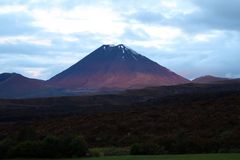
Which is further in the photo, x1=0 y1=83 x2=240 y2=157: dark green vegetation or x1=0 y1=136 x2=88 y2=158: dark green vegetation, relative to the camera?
x1=0 y1=83 x2=240 y2=157: dark green vegetation

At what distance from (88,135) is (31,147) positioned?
17483 millimetres

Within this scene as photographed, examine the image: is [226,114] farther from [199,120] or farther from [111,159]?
[111,159]

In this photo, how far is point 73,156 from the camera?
26.7m

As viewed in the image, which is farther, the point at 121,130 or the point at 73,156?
the point at 121,130

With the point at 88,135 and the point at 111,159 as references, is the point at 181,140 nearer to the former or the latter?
the point at 111,159

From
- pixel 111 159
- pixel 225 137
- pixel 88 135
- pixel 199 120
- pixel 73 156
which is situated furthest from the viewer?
pixel 199 120

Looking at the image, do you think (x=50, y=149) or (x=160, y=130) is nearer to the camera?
(x=50, y=149)

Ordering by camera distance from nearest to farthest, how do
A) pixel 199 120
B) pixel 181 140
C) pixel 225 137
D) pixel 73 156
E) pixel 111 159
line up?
→ pixel 111 159, pixel 73 156, pixel 181 140, pixel 225 137, pixel 199 120

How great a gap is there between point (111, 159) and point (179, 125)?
2284 centimetres

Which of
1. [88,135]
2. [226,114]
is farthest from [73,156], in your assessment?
[226,114]

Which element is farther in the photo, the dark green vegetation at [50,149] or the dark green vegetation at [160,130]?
the dark green vegetation at [160,130]

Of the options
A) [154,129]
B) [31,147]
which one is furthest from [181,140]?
[154,129]

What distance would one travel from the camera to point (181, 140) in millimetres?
29859

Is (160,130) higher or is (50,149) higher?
(50,149)
